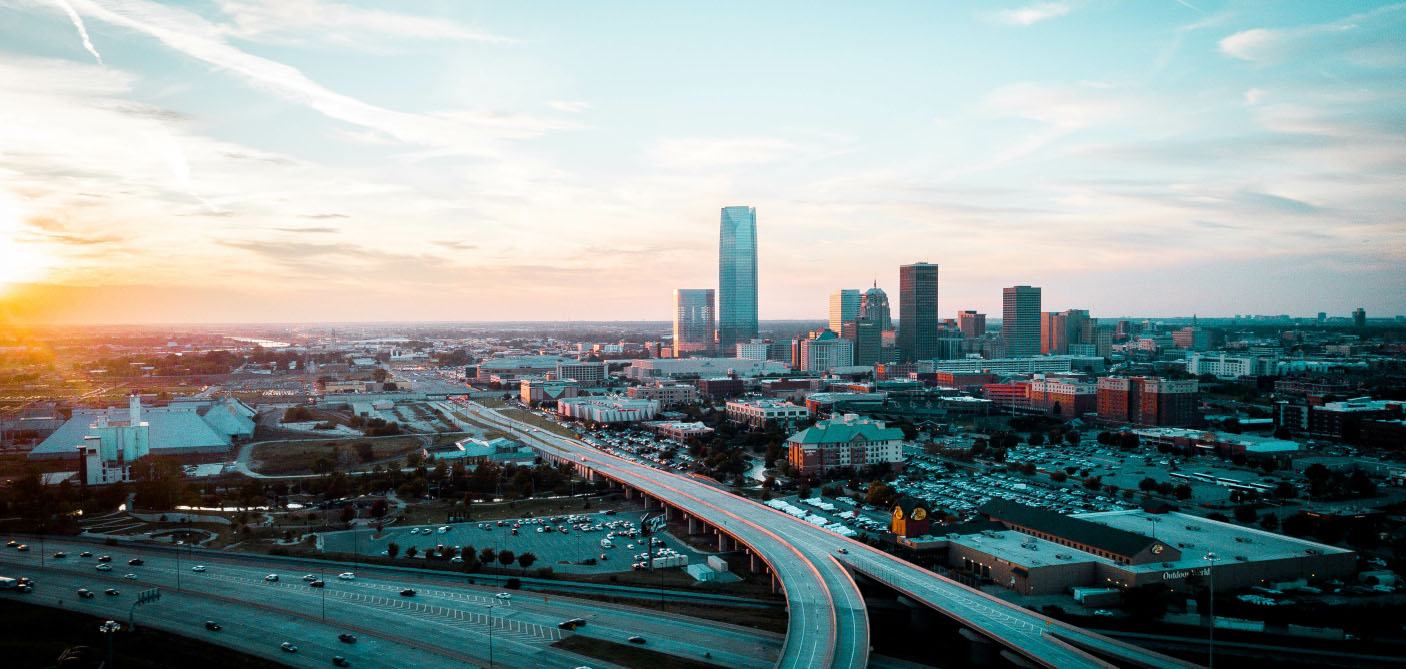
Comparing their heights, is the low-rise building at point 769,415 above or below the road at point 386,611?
above

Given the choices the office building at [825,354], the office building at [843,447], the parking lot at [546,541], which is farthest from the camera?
the office building at [825,354]

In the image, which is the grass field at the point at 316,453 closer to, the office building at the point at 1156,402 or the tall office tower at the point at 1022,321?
the office building at the point at 1156,402

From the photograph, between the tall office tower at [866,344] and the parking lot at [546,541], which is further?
the tall office tower at [866,344]

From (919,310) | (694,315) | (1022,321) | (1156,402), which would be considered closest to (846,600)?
(1156,402)

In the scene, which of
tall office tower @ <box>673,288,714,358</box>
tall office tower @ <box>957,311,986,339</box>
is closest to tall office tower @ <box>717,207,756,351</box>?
tall office tower @ <box>673,288,714,358</box>

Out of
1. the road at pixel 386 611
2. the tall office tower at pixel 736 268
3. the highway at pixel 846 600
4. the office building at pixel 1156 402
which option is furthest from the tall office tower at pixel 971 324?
the road at pixel 386 611

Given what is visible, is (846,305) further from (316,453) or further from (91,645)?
(91,645)
